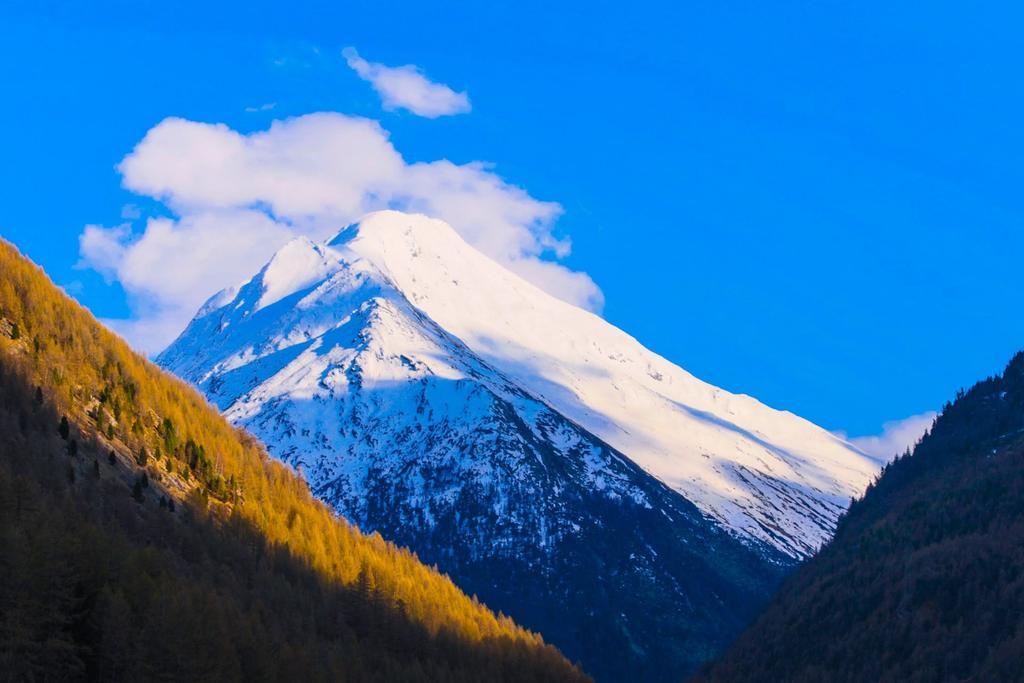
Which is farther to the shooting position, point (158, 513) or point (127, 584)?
point (158, 513)

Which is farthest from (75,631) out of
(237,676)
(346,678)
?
(346,678)

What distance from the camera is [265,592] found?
19112 cm

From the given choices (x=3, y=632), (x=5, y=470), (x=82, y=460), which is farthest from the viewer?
(x=82, y=460)

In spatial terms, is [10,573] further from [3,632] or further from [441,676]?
[441,676]

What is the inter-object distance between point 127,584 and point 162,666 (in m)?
13.5

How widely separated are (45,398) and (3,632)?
8347 centimetres

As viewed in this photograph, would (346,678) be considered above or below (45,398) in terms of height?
below

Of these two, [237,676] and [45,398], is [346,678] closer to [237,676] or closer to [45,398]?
[237,676]

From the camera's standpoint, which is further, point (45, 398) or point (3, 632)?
point (45, 398)

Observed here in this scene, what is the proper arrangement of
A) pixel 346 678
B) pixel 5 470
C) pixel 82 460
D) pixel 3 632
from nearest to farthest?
pixel 3 632, pixel 5 470, pixel 346 678, pixel 82 460

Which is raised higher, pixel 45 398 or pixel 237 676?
pixel 45 398

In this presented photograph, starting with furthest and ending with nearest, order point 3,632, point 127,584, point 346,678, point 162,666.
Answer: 1. point 346,678
2. point 127,584
3. point 162,666
4. point 3,632

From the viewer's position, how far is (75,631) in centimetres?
12519

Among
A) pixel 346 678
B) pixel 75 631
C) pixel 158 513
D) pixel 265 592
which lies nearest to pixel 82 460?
pixel 158 513
